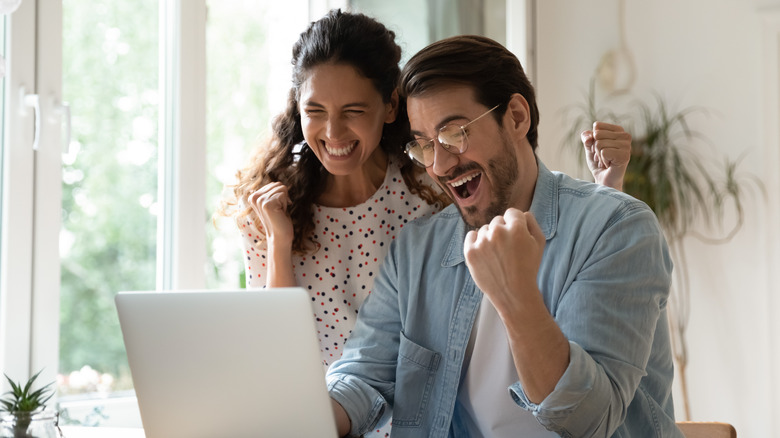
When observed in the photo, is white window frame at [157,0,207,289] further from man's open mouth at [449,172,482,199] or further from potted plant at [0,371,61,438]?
potted plant at [0,371,61,438]

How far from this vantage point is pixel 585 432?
1184mm

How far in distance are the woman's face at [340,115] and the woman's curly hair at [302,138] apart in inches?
1.1

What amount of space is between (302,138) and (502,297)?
94 cm

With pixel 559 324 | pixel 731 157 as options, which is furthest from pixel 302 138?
pixel 731 157

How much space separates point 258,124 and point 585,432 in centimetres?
227

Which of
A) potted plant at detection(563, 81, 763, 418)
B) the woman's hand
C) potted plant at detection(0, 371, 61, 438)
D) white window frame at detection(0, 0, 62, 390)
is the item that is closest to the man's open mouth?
the woman's hand

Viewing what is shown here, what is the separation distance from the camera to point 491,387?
142 cm

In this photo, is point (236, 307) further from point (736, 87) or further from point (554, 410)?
point (736, 87)

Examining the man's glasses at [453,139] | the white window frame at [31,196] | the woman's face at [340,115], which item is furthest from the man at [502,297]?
the white window frame at [31,196]

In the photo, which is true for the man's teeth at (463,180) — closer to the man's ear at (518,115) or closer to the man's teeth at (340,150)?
the man's ear at (518,115)

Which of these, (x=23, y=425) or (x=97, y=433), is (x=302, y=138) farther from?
(x=23, y=425)

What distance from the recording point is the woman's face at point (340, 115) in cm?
174

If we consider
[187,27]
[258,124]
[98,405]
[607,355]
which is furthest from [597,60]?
[607,355]

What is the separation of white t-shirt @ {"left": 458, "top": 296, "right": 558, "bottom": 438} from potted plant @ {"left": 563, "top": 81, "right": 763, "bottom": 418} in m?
2.46
